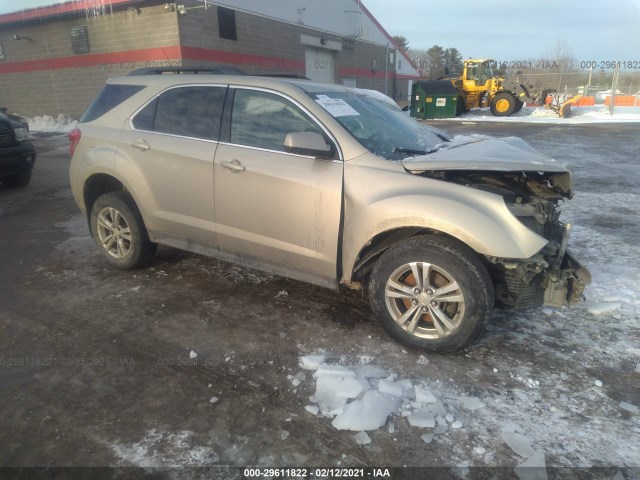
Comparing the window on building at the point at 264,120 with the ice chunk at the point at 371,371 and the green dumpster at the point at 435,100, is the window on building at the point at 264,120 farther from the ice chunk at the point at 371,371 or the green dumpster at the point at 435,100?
the green dumpster at the point at 435,100

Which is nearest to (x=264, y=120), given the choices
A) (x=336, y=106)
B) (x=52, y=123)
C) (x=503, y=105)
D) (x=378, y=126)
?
(x=336, y=106)

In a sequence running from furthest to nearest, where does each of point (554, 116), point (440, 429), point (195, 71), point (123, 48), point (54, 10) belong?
point (554, 116), point (54, 10), point (123, 48), point (195, 71), point (440, 429)

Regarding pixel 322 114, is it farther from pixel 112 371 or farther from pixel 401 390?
pixel 112 371

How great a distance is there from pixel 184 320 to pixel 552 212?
9.70ft

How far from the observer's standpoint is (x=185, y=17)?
15469 millimetres

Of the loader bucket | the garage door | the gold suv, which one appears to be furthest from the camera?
the loader bucket

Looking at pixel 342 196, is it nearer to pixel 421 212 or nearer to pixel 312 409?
pixel 421 212

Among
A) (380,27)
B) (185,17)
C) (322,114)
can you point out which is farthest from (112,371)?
(380,27)

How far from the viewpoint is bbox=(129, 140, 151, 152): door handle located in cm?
396

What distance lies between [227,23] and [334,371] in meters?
17.7

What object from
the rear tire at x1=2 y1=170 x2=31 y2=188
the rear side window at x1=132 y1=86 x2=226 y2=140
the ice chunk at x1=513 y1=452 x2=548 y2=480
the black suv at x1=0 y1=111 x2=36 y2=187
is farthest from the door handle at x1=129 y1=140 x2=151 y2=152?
the rear tire at x1=2 y1=170 x2=31 y2=188

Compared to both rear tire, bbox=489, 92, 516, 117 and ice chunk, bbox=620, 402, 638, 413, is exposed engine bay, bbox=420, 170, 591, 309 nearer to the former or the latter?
ice chunk, bbox=620, 402, 638, 413

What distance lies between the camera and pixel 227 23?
17.4m

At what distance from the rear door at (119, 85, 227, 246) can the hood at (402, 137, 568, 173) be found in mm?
1686
